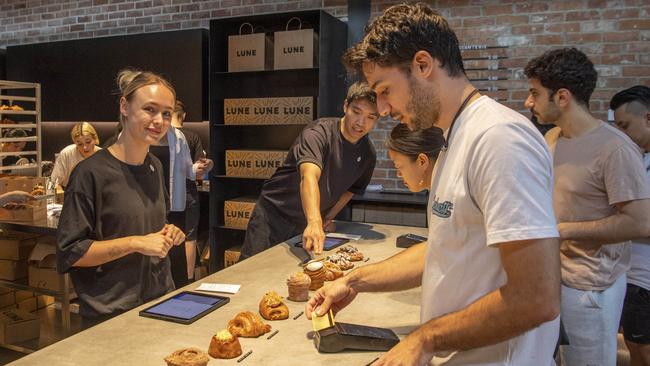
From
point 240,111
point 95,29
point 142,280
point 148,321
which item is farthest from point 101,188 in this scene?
point 95,29

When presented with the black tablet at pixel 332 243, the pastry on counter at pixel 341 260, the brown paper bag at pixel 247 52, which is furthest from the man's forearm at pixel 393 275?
the brown paper bag at pixel 247 52

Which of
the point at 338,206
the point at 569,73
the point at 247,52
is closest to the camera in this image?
the point at 569,73

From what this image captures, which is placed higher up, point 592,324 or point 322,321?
point 322,321

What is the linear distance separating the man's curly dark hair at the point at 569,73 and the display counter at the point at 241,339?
41.2 inches

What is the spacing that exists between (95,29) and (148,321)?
5615mm

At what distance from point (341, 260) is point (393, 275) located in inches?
25.6

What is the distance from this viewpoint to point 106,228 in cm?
178

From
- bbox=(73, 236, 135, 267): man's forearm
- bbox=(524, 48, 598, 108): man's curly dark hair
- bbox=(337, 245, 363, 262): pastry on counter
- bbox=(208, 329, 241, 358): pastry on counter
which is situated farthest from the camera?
bbox=(337, 245, 363, 262): pastry on counter

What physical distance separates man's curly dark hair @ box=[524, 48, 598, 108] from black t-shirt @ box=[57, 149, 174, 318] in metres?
1.66

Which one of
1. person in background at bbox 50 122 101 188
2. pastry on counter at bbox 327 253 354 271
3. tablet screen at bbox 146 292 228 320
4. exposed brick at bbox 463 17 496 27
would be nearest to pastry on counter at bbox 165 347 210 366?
tablet screen at bbox 146 292 228 320

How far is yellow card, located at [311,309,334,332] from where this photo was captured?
1.35m

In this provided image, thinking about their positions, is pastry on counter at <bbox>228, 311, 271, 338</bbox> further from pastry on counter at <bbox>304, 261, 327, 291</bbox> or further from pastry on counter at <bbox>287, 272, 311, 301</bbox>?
pastry on counter at <bbox>304, 261, 327, 291</bbox>

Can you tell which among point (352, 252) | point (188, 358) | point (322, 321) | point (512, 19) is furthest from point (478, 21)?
point (188, 358)

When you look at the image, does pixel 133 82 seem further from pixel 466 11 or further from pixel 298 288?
pixel 466 11
